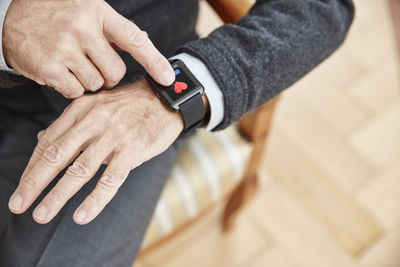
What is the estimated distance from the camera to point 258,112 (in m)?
0.83

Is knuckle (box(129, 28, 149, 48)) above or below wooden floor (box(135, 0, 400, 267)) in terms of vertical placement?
above

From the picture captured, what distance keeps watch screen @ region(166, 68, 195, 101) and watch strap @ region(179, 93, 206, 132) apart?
0.02 metres

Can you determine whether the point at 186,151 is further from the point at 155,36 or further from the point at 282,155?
the point at 282,155

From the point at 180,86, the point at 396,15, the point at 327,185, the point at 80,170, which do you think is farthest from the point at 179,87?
the point at 396,15

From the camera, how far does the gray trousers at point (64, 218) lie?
2.31ft

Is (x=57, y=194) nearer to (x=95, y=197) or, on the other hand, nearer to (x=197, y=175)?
(x=95, y=197)

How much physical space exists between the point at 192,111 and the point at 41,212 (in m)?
0.28

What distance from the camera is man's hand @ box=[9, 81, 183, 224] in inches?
24.1

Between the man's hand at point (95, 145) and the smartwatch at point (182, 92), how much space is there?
3cm

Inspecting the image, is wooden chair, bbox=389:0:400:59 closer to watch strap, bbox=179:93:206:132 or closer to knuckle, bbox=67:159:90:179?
watch strap, bbox=179:93:206:132

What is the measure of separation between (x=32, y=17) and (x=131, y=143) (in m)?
0.25

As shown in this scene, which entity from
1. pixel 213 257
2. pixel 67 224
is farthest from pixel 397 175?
pixel 67 224

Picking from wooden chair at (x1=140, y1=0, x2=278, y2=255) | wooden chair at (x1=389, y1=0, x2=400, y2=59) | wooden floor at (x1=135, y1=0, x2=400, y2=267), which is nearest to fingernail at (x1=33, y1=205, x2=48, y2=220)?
wooden chair at (x1=140, y1=0, x2=278, y2=255)

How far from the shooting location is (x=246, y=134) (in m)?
0.92
